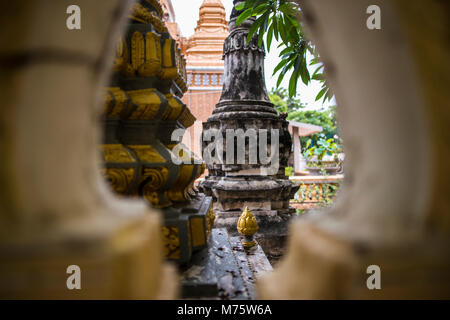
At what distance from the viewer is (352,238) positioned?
1.23 feet

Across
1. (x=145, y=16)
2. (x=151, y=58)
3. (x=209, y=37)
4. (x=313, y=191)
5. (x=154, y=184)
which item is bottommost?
(x=313, y=191)

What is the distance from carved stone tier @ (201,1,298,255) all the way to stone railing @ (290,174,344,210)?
2044 mm

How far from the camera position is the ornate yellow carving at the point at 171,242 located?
913 millimetres

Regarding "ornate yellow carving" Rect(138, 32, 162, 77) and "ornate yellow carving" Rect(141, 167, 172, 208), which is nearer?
"ornate yellow carving" Rect(141, 167, 172, 208)

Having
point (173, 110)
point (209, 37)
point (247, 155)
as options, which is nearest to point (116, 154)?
point (173, 110)

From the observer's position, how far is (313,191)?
5.24 metres

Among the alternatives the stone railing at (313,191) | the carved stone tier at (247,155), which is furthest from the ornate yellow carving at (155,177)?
the stone railing at (313,191)

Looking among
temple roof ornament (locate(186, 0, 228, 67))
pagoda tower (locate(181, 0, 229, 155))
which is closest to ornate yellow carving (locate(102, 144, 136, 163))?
pagoda tower (locate(181, 0, 229, 155))

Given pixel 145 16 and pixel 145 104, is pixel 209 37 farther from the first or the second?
pixel 145 104

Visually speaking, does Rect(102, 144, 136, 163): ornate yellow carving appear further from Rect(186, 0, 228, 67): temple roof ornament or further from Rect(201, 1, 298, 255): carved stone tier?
Rect(186, 0, 228, 67): temple roof ornament

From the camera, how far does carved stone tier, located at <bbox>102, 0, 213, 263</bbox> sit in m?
0.92

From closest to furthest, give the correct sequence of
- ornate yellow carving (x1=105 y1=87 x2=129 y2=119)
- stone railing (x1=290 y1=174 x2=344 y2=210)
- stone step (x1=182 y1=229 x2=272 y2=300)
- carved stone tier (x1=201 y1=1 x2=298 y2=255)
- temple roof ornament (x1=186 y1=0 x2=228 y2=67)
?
1. stone step (x1=182 y1=229 x2=272 y2=300)
2. ornate yellow carving (x1=105 y1=87 x2=129 y2=119)
3. carved stone tier (x1=201 y1=1 x2=298 y2=255)
4. stone railing (x1=290 y1=174 x2=344 y2=210)
5. temple roof ornament (x1=186 y1=0 x2=228 y2=67)

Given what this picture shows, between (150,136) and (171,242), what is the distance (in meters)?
0.43
